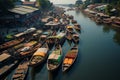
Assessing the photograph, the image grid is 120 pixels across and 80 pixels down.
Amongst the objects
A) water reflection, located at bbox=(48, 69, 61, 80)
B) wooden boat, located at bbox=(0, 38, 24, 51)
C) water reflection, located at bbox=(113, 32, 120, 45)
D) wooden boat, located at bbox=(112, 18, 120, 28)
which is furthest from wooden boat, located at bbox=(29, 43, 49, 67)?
wooden boat, located at bbox=(112, 18, 120, 28)

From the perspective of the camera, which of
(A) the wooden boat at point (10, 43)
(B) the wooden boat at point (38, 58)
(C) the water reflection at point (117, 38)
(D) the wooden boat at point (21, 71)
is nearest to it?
(D) the wooden boat at point (21, 71)

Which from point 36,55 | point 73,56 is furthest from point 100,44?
point 36,55

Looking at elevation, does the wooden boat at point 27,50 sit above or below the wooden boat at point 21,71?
A: above

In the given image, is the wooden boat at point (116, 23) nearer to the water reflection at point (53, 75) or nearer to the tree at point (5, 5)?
the tree at point (5, 5)

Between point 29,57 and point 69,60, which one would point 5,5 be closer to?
point 29,57

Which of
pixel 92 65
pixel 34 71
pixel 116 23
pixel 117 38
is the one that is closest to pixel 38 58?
pixel 34 71

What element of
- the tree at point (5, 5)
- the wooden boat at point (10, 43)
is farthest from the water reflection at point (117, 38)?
the tree at point (5, 5)

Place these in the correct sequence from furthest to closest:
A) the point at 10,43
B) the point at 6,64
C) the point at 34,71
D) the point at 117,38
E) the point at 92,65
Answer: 1. the point at 117,38
2. the point at 10,43
3. the point at 92,65
4. the point at 6,64
5. the point at 34,71

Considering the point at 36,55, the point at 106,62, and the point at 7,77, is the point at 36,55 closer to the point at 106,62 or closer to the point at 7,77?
the point at 7,77

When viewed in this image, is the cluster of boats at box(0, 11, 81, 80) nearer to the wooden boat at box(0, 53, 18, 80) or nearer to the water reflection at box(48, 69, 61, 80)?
the wooden boat at box(0, 53, 18, 80)
